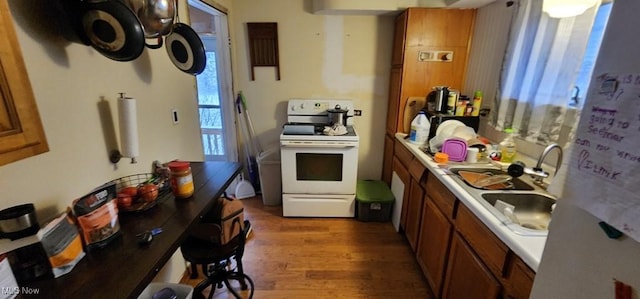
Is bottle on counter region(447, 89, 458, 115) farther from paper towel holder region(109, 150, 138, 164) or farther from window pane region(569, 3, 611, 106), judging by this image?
paper towel holder region(109, 150, 138, 164)

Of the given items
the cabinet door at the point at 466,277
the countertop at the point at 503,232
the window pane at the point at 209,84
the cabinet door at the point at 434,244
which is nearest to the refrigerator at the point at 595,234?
the countertop at the point at 503,232

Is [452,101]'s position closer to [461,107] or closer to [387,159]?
[461,107]

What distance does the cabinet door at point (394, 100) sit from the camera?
257 cm

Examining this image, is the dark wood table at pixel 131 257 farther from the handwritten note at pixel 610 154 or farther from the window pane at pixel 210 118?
the window pane at pixel 210 118

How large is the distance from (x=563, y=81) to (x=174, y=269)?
263 centimetres

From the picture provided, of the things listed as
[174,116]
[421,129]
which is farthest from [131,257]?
[421,129]

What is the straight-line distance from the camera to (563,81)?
1439mm

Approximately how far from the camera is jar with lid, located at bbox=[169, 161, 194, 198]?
3.84 feet

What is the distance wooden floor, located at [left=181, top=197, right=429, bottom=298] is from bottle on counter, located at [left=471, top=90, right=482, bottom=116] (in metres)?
1.26

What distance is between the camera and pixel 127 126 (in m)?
1.17

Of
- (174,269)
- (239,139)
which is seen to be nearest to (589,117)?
(174,269)

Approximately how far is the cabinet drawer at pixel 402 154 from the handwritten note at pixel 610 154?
5.39ft

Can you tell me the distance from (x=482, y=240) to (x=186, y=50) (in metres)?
1.83

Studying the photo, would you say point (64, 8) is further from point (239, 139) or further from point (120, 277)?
point (239, 139)
